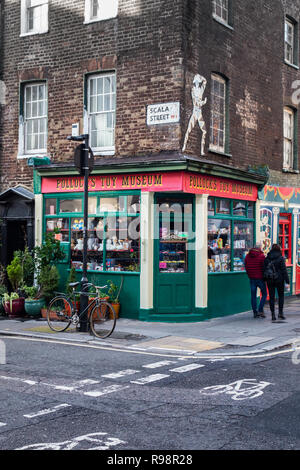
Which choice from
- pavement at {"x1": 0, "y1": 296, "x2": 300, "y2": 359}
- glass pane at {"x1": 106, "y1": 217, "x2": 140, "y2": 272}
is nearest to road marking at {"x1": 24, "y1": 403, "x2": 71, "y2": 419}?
pavement at {"x1": 0, "y1": 296, "x2": 300, "y2": 359}

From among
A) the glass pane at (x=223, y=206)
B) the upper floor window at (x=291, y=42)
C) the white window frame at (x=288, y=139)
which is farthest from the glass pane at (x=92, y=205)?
the upper floor window at (x=291, y=42)

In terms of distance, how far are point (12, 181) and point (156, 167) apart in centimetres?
517

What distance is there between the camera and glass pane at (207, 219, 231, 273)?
14.7m

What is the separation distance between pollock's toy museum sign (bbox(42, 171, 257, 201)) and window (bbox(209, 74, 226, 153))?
3.45 ft

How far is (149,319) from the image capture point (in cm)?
Answer: 1367

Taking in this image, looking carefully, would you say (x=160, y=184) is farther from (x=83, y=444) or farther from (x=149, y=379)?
(x=83, y=444)

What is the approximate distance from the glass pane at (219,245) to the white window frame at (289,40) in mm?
6979

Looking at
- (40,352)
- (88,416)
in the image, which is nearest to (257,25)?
(40,352)

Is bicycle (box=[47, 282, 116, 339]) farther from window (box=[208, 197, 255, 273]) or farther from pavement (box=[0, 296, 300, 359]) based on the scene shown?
window (box=[208, 197, 255, 273])

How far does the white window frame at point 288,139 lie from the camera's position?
19000 millimetres

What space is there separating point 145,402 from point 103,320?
499cm

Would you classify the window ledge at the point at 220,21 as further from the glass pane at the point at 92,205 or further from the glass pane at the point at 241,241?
the glass pane at the point at 92,205

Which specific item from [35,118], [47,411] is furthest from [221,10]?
[47,411]

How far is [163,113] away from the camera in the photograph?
13.8 m
